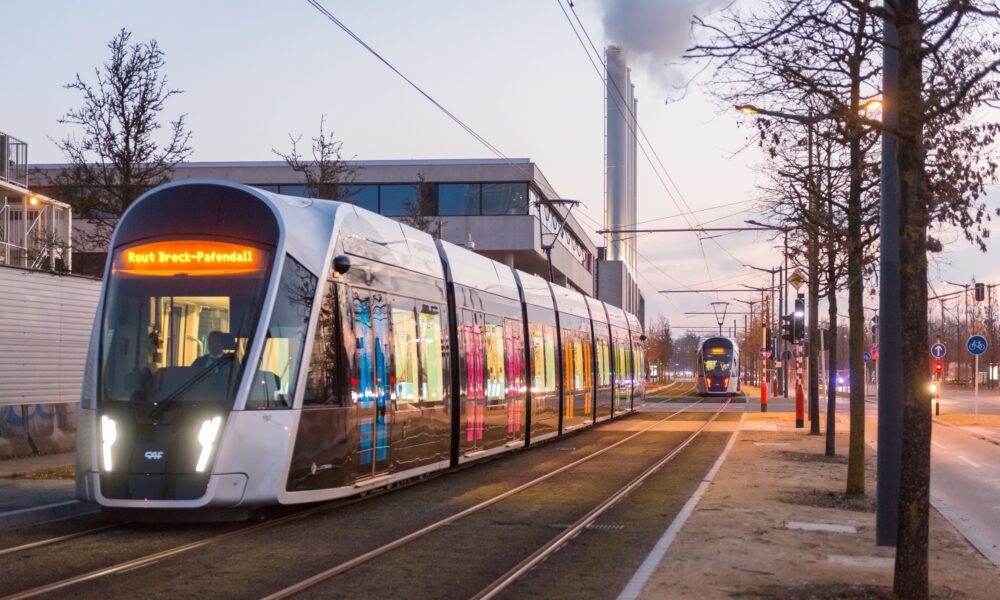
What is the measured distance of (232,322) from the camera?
12.1 meters

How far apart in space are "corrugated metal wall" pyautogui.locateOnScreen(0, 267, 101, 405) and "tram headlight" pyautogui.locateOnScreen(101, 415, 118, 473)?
380 inches

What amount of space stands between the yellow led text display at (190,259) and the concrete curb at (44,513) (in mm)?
2691

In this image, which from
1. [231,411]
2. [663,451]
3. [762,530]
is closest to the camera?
[231,411]

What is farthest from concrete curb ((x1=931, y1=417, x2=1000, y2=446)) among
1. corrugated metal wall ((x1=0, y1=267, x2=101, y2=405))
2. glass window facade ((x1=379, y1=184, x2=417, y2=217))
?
glass window facade ((x1=379, y1=184, x2=417, y2=217))

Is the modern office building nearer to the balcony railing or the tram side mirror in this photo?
the balcony railing

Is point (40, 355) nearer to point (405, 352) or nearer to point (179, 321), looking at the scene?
point (405, 352)

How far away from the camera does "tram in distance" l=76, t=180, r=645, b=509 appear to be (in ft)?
38.6

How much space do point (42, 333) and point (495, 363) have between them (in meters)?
8.26

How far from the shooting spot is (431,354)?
16.7m

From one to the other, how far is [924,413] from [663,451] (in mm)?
16849

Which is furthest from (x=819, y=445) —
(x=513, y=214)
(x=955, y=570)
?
(x=513, y=214)

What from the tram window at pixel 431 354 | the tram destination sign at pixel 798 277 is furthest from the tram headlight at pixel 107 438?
the tram destination sign at pixel 798 277

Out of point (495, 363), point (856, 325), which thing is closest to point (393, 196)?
point (495, 363)

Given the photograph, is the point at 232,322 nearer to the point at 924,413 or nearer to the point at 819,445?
the point at 924,413
